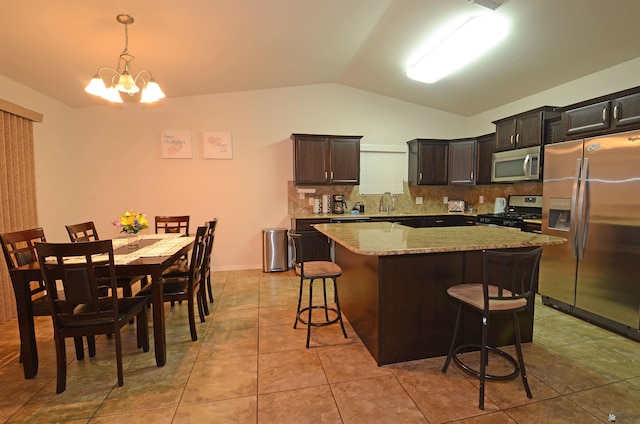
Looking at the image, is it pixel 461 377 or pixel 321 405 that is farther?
pixel 461 377

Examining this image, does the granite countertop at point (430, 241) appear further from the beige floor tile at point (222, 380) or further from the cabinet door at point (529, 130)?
the cabinet door at point (529, 130)

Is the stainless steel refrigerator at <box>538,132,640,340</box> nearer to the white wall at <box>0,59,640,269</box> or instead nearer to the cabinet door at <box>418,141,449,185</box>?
the white wall at <box>0,59,640,269</box>

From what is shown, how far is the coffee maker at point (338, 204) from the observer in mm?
5000

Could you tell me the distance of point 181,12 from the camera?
251 centimetres

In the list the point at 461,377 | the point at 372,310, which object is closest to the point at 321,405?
the point at 372,310

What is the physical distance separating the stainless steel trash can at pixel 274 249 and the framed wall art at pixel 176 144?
171 centimetres

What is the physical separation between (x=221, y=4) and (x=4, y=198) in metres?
2.88


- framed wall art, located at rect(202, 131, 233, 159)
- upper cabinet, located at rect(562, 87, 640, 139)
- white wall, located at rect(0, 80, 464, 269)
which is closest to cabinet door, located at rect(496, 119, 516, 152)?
upper cabinet, located at rect(562, 87, 640, 139)

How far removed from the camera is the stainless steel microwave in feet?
12.1

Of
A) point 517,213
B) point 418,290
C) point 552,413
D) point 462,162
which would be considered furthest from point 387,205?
point 552,413

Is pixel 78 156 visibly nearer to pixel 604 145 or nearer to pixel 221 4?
pixel 221 4

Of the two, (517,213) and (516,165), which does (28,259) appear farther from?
(517,213)

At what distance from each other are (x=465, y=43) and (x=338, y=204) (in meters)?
2.80

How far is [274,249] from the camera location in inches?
186
